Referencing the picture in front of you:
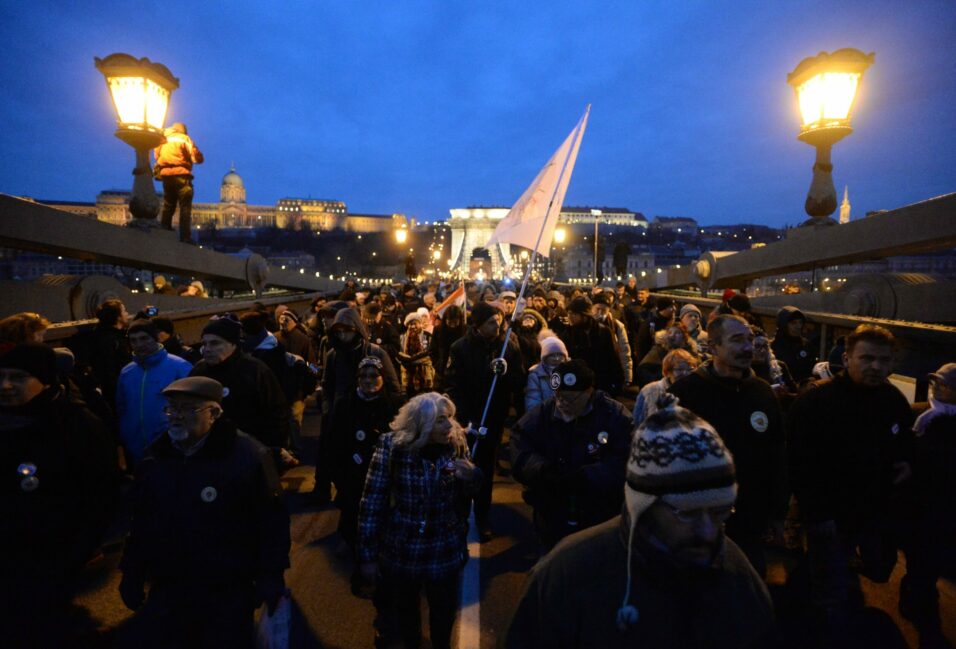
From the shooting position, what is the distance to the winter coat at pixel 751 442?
300cm

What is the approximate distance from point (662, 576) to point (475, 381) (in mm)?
3582

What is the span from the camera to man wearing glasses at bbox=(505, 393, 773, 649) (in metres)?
1.36

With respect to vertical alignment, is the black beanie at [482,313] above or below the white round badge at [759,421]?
above

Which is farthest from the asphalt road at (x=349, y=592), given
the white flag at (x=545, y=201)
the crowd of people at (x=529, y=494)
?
the white flag at (x=545, y=201)

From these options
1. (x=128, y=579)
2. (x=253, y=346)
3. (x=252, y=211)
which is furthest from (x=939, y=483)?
(x=252, y=211)

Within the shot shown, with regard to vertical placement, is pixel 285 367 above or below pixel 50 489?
above

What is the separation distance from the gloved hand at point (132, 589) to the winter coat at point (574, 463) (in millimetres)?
1900

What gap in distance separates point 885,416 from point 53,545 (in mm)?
4518

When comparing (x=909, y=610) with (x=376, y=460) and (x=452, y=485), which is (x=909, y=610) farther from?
(x=376, y=460)

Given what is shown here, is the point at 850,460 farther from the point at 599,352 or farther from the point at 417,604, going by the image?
the point at 599,352

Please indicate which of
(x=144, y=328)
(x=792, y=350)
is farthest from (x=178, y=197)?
(x=792, y=350)

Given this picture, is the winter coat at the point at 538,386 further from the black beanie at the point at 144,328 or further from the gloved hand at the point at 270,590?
the black beanie at the point at 144,328

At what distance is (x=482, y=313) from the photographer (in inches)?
195

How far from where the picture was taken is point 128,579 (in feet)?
8.18
